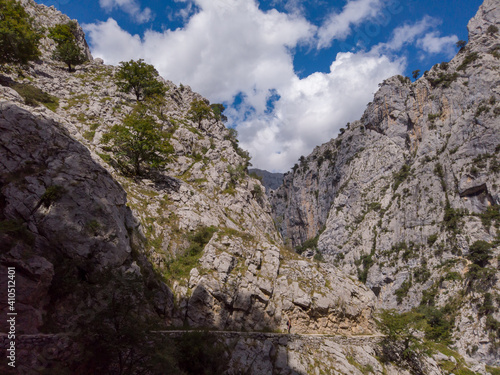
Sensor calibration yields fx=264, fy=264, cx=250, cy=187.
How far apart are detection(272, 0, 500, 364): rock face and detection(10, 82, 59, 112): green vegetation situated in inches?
3432

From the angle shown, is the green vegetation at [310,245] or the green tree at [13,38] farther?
the green vegetation at [310,245]

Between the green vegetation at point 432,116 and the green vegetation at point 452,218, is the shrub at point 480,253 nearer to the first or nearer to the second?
the green vegetation at point 452,218

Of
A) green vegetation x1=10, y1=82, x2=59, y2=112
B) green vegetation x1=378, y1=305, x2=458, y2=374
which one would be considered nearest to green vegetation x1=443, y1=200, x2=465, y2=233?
green vegetation x1=378, y1=305, x2=458, y2=374

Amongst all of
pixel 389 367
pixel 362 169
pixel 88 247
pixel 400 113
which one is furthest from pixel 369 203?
pixel 88 247

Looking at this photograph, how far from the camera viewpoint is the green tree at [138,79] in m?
47.2

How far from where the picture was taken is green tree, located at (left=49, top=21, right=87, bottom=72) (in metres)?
47.6

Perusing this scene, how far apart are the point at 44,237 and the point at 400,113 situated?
12994cm

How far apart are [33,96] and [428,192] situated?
10517 centimetres

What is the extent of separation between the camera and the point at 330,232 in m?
117

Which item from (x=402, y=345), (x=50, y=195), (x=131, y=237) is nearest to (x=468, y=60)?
(x=402, y=345)

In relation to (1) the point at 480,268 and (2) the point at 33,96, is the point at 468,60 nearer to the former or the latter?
(1) the point at 480,268

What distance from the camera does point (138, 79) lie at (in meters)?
47.6

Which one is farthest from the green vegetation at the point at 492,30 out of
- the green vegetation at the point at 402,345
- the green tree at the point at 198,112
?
the green vegetation at the point at 402,345

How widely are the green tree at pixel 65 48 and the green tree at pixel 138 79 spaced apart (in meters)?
8.65
